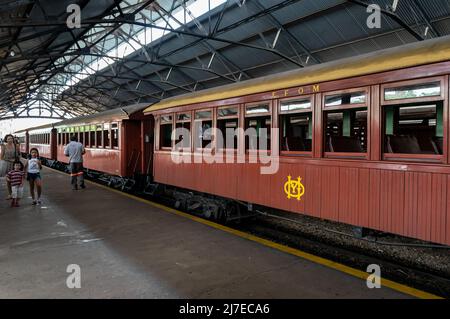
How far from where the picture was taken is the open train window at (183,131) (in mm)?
7398

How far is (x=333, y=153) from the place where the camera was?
455 cm

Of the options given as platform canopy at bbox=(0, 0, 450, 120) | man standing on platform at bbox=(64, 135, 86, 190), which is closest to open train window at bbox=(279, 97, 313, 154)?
platform canopy at bbox=(0, 0, 450, 120)

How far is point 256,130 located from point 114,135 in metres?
6.68

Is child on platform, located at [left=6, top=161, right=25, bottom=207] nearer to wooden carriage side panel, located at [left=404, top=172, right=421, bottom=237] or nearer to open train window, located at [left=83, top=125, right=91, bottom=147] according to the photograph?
open train window, located at [left=83, top=125, right=91, bottom=147]

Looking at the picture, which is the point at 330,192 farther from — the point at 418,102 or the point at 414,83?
the point at 414,83

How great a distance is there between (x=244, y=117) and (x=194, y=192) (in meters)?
2.64

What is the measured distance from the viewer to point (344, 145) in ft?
15.5

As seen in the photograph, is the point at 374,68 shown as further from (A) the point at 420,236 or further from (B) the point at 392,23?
(B) the point at 392,23

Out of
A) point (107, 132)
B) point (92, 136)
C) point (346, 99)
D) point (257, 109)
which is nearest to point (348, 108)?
point (346, 99)

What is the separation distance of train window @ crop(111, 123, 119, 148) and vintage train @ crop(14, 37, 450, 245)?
3.18 meters

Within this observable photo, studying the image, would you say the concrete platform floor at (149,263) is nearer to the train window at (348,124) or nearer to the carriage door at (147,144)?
the train window at (348,124)

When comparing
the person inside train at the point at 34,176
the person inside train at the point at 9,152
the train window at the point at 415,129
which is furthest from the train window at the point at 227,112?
the person inside train at the point at 9,152

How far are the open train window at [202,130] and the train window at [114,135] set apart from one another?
4.76 metres
